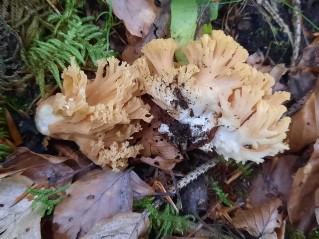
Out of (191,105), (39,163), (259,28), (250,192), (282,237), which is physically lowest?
(282,237)

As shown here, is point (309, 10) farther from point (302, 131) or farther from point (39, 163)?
point (39, 163)

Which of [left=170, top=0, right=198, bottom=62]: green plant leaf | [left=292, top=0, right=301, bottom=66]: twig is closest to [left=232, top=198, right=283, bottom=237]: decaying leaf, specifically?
[left=292, top=0, right=301, bottom=66]: twig

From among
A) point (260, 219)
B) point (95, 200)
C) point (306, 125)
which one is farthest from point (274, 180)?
point (95, 200)

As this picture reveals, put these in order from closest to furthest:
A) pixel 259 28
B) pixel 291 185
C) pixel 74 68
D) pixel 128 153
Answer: pixel 74 68 < pixel 128 153 < pixel 291 185 < pixel 259 28

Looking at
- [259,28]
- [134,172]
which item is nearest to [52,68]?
[134,172]

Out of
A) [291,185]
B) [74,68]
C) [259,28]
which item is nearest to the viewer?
[74,68]

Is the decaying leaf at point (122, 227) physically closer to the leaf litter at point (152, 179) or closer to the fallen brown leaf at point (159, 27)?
the leaf litter at point (152, 179)

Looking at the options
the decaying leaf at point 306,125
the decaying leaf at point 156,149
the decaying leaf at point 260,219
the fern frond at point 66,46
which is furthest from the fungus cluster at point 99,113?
the decaying leaf at point 306,125
